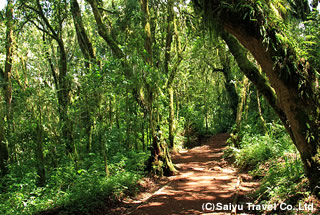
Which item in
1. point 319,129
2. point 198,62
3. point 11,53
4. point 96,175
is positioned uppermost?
point 198,62

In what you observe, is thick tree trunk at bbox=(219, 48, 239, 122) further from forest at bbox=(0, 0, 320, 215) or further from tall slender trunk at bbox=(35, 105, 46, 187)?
tall slender trunk at bbox=(35, 105, 46, 187)

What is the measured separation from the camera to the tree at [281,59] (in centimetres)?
395

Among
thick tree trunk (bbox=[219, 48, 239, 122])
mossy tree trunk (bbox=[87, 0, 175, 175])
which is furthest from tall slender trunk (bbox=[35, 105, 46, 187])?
thick tree trunk (bbox=[219, 48, 239, 122])

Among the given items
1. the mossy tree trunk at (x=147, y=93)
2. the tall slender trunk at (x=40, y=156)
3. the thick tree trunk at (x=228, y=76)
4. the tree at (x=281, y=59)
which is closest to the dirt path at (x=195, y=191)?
the mossy tree trunk at (x=147, y=93)

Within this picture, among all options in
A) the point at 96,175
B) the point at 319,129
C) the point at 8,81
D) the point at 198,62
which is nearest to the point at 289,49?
the point at 319,129

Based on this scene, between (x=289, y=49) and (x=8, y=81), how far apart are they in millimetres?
11391

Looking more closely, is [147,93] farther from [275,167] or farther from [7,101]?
[7,101]

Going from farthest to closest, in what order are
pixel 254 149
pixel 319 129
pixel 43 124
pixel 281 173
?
pixel 254 149 < pixel 43 124 < pixel 281 173 < pixel 319 129

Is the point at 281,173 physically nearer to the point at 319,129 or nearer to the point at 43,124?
the point at 319,129

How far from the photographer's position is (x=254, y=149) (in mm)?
10047

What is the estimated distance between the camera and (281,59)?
398 centimetres

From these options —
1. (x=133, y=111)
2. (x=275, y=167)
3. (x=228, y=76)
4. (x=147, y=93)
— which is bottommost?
(x=275, y=167)

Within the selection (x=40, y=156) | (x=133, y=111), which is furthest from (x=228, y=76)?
(x=40, y=156)

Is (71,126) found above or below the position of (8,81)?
below
